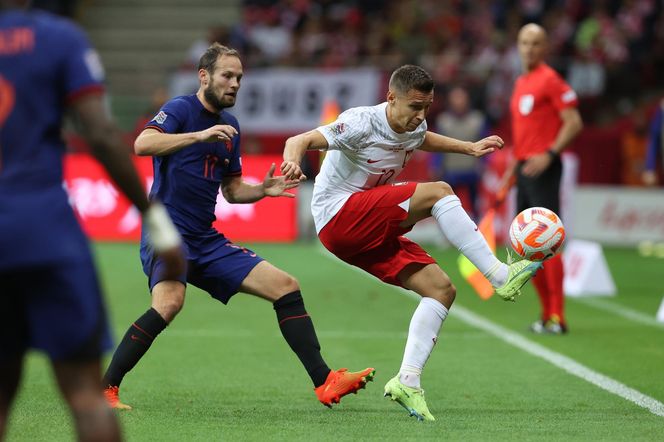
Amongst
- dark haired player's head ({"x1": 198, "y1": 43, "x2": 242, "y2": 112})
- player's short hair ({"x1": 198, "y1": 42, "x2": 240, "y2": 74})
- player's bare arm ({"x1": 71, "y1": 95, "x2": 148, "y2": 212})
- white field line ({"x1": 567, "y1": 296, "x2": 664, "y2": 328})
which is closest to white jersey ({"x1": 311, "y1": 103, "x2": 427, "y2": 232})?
dark haired player's head ({"x1": 198, "y1": 43, "x2": 242, "y2": 112})

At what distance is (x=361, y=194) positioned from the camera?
6699 mm

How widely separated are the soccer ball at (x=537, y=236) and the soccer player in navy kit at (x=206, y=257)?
1.19 meters

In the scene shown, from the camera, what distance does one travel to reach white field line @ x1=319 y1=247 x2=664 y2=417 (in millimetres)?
6957

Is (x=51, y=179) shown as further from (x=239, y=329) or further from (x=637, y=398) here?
(x=239, y=329)

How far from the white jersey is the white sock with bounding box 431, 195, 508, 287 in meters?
0.44

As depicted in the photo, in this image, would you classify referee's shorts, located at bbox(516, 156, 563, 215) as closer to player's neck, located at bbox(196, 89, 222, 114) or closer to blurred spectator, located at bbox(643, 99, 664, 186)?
player's neck, located at bbox(196, 89, 222, 114)

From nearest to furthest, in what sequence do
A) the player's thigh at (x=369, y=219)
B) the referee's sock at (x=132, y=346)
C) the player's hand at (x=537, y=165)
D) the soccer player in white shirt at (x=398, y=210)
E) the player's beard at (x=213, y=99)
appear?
1. the soccer player in white shirt at (x=398, y=210)
2. the player's thigh at (x=369, y=219)
3. the referee's sock at (x=132, y=346)
4. the player's beard at (x=213, y=99)
5. the player's hand at (x=537, y=165)

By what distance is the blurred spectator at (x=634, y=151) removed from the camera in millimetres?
21000

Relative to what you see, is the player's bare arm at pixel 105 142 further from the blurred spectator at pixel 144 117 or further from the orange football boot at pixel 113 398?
the blurred spectator at pixel 144 117

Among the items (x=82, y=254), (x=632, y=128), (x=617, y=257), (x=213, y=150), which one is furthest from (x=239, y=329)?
(x=632, y=128)

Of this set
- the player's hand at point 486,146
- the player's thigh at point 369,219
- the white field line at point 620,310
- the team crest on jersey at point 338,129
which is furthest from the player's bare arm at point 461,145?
the white field line at point 620,310

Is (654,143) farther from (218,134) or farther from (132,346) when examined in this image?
(218,134)

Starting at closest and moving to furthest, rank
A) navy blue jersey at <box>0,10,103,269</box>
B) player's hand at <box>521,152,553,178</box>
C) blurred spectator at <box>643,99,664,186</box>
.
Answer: navy blue jersey at <box>0,10,103,269</box>
player's hand at <box>521,152,553,178</box>
blurred spectator at <box>643,99,664,186</box>

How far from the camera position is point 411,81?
6375 millimetres
